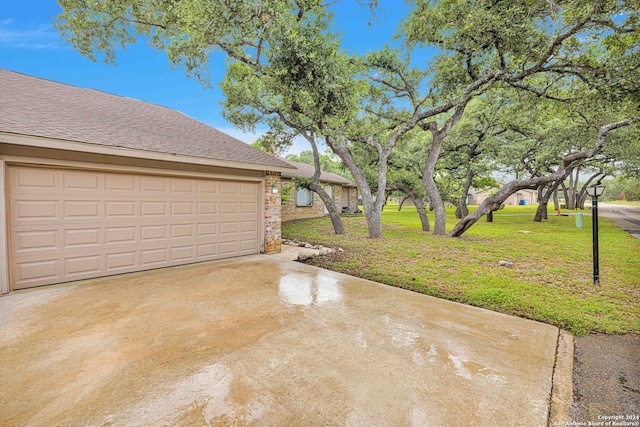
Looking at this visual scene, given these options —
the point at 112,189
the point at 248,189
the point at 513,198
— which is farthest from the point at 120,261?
the point at 513,198

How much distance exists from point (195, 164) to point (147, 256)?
2201mm

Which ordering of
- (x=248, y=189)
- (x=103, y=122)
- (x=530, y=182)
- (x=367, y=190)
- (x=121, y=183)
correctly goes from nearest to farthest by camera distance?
(x=121, y=183), (x=103, y=122), (x=248, y=189), (x=530, y=182), (x=367, y=190)

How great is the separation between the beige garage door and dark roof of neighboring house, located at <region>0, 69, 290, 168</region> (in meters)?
0.68

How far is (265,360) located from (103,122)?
611 cm

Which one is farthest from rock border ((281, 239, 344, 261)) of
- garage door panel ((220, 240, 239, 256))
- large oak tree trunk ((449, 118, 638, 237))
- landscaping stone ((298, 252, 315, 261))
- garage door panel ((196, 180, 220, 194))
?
large oak tree trunk ((449, 118, 638, 237))

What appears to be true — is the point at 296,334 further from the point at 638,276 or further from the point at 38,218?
the point at 638,276

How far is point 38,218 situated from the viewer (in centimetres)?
482

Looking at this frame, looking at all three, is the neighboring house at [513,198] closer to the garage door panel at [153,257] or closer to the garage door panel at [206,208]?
the garage door panel at [206,208]

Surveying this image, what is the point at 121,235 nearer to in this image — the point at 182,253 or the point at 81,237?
the point at 81,237

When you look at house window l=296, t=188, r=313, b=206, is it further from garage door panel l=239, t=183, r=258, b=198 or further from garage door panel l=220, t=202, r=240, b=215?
garage door panel l=220, t=202, r=240, b=215

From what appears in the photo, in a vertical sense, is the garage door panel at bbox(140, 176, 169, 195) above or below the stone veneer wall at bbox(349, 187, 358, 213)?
below

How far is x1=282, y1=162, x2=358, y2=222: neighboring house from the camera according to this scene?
53.6ft

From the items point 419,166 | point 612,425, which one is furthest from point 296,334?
point 419,166

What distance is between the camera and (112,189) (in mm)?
5543
